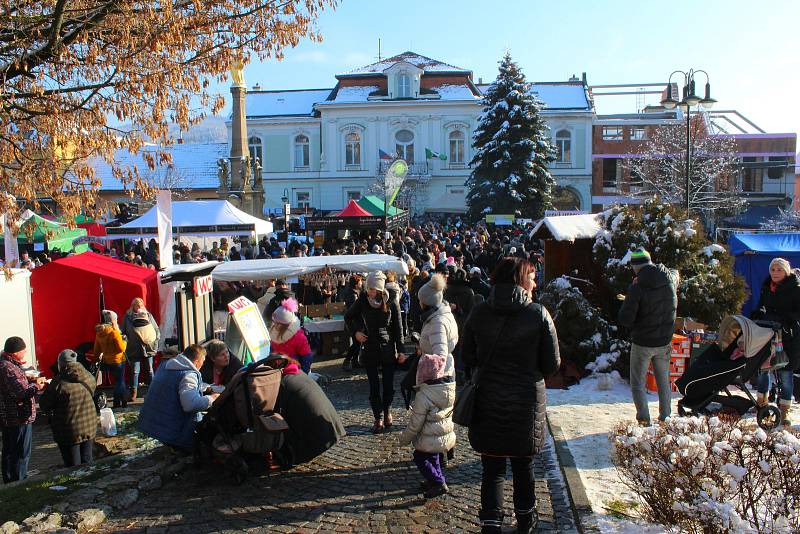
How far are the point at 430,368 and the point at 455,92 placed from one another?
46690 millimetres

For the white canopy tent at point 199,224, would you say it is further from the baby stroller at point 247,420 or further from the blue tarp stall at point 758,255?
the baby stroller at point 247,420

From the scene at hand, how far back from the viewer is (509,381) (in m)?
4.49

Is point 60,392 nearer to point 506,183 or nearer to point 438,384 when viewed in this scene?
point 438,384

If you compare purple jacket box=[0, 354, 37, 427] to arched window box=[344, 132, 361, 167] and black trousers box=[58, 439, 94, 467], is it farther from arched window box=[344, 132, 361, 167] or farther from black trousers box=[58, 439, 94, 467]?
arched window box=[344, 132, 361, 167]

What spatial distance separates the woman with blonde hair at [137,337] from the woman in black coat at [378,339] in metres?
3.95

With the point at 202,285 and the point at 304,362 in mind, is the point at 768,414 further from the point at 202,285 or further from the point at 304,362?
the point at 202,285

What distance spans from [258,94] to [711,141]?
3240 cm

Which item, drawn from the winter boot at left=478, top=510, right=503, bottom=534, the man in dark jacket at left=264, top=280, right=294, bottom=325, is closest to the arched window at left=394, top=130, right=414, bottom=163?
the man in dark jacket at left=264, top=280, right=294, bottom=325

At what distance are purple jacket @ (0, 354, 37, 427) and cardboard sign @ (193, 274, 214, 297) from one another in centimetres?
402

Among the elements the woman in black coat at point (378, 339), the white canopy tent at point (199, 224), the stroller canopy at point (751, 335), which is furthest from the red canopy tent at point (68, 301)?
the white canopy tent at point (199, 224)

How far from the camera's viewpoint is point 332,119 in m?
50.8

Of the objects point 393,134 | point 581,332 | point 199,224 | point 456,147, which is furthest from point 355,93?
point 581,332

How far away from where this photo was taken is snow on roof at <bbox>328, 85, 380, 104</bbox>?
5053 cm

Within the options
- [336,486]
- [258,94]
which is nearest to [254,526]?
[336,486]
